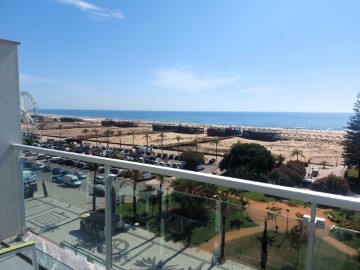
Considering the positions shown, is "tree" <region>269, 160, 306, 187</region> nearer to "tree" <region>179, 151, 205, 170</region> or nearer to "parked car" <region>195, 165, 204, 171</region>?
"parked car" <region>195, 165, 204, 171</region>

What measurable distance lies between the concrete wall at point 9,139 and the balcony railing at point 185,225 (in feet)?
1.04

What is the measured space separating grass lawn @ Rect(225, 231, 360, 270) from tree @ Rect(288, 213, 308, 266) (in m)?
0.02

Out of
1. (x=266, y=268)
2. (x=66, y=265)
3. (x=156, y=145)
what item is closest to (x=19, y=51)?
(x=66, y=265)

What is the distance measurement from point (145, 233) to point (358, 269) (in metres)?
0.92

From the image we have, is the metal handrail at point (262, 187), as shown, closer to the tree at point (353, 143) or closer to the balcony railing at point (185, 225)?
the balcony railing at point (185, 225)

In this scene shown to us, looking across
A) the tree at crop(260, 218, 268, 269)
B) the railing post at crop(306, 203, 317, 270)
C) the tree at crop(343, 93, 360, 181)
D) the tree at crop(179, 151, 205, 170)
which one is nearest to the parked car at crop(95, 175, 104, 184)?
the tree at crop(260, 218, 268, 269)

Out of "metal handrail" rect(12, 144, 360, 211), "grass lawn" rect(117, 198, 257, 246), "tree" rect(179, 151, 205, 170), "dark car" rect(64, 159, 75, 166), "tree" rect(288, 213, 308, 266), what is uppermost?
"metal handrail" rect(12, 144, 360, 211)

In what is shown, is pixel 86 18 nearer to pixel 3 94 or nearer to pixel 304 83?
pixel 3 94

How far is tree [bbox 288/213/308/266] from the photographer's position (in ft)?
3.08

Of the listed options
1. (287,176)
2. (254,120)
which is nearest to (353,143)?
(287,176)

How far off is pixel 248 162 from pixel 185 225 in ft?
75.5

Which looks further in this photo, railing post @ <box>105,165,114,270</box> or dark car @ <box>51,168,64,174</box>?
dark car @ <box>51,168,64,174</box>

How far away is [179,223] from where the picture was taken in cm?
131

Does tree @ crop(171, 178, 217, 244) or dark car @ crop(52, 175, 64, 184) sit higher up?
tree @ crop(171, 178, 217, 244)
